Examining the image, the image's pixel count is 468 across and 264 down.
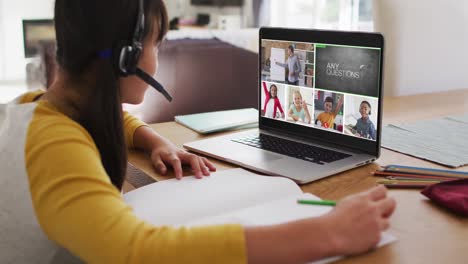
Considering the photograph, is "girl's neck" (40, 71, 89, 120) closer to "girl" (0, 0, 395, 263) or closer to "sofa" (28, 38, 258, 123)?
"girl" (0, 0, 395, 263)

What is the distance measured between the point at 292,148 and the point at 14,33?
458 centimetres

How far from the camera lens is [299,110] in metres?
1.21

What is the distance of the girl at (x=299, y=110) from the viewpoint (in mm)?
1193

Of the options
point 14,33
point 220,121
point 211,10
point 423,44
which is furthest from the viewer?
point 211,10

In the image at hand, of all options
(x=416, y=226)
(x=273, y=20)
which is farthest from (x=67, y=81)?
(x=273, y=20)

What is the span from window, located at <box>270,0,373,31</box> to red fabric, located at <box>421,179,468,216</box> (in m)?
2.21

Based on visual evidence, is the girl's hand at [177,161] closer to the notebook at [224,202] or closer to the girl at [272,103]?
the notebook at [224,202]

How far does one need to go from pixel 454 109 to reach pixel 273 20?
3943mm

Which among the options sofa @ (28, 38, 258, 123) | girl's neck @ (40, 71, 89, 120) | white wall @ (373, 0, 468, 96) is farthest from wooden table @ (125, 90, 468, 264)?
sofa @ (28, 38, 258, 123)

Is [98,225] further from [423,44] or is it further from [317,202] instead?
[423,44]

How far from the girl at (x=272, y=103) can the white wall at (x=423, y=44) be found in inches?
29.2

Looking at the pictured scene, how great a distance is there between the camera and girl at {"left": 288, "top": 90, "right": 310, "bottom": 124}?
3.92 ft

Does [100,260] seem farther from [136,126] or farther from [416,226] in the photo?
[136,126]

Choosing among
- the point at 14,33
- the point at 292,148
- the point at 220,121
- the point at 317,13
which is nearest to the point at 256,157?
the point at 292,148
